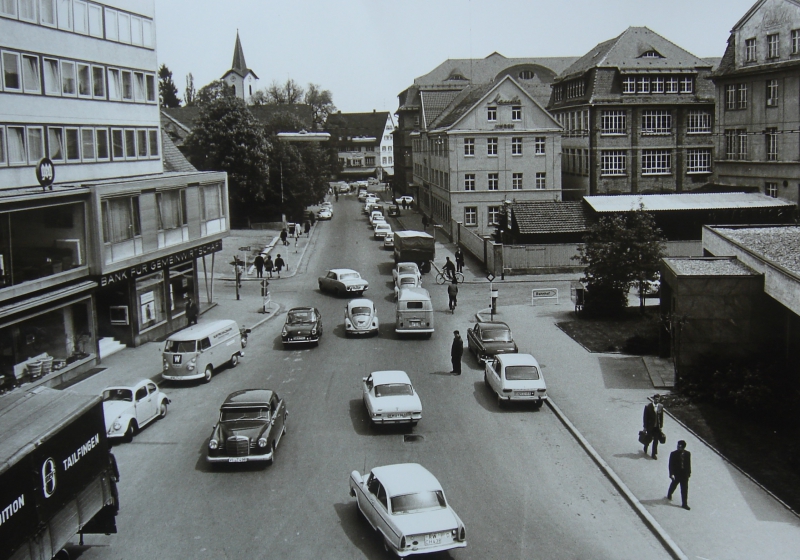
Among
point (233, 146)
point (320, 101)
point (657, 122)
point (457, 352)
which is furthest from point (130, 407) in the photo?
point (320, 101)

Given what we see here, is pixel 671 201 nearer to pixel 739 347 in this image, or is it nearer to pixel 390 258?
pixel 390 258

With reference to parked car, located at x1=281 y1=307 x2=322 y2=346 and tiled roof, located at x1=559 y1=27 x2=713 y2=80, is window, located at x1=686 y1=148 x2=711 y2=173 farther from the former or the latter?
parked car, located at x1=281 y1=307 x2=322 y2=346

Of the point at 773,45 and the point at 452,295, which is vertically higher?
the point at 773,45

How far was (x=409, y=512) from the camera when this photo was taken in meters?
15.2

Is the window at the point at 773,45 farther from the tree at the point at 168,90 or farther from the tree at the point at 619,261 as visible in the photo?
the tree at the point at 168,90

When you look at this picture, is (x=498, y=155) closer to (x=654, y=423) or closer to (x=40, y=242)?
(x=40, y=242)

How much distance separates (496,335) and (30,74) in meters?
19.4

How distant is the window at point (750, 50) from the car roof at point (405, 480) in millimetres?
42867

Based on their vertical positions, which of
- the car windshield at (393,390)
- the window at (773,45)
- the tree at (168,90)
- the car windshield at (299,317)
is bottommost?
the car windshield at (393,390)

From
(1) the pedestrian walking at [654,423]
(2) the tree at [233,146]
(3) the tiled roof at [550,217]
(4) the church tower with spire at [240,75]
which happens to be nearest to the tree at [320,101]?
(4) the church tower with spire at [240,75]

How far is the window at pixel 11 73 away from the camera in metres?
28.2

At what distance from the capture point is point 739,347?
86.6 ft

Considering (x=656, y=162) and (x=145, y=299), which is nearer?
(x=145, y=299)

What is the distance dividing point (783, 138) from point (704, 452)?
33.1 meters
